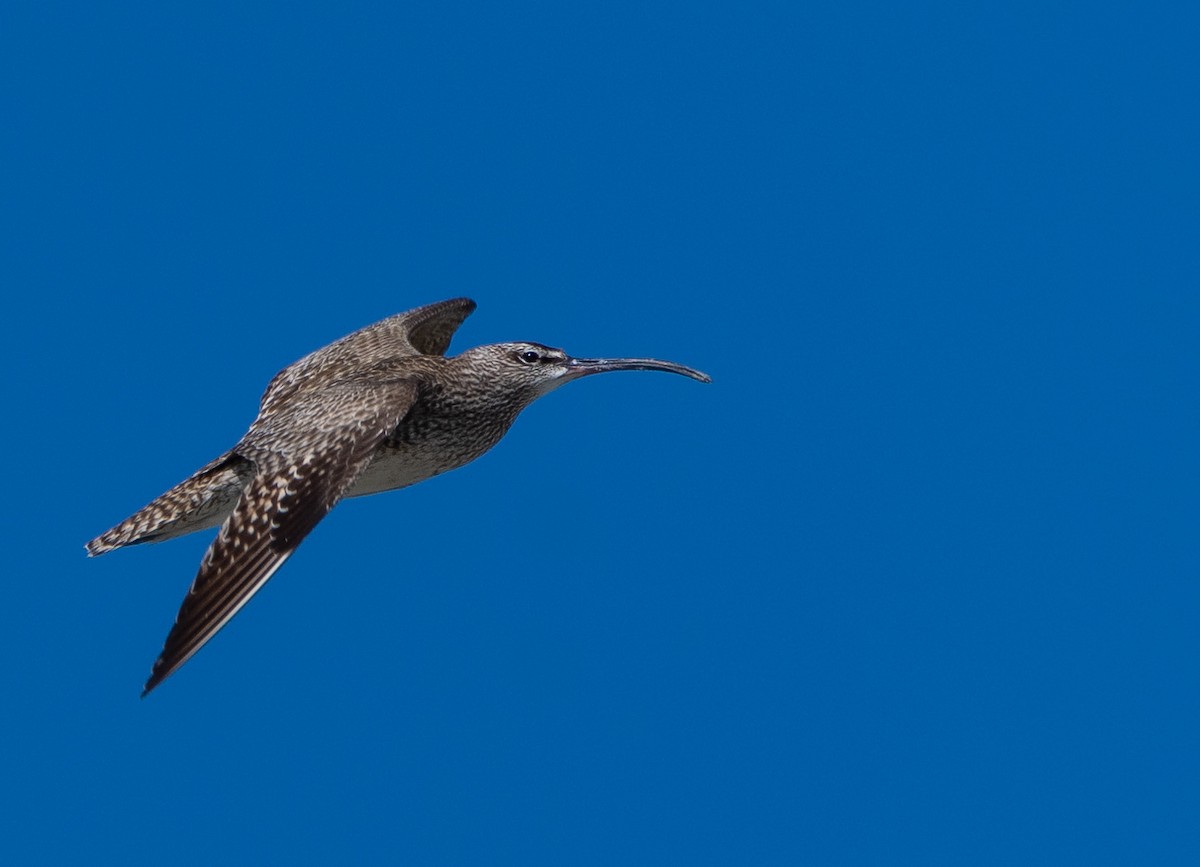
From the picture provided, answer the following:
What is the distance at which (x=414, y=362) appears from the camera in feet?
43.8

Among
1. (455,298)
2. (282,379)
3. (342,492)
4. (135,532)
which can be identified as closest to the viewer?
(342,492)

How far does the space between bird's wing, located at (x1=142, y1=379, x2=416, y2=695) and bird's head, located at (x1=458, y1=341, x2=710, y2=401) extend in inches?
42.8

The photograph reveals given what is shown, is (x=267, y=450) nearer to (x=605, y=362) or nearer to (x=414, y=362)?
(x=414, y=362)

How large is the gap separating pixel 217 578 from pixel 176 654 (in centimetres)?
55

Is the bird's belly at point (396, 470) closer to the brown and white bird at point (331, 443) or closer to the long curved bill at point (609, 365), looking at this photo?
the brown and white bird at point (331, 443)

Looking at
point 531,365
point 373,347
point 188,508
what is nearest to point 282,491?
point 188,508

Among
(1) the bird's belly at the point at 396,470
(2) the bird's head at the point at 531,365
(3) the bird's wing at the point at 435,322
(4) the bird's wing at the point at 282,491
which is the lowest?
(4) the bird's wing at the point at 282,491

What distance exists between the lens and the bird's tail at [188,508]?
39.4 feet

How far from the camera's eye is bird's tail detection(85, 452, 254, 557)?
12.0 meters

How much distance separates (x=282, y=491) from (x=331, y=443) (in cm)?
52

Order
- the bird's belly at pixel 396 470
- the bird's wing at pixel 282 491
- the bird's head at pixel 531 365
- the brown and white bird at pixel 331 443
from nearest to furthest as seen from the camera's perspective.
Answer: the bird's wing at pixel 282 491 < the brown and white bird at pixel 331 443 < the bird's belly at pixel 396 470 < the bird's head at pixel 531 365

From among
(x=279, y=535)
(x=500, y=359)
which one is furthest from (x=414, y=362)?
(x=279, y=535)

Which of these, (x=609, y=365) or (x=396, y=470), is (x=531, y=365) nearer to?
(x=609, y=365)

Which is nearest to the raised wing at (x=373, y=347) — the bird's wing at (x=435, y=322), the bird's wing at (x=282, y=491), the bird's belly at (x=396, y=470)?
the bird's wing at (x=435, y=322)
